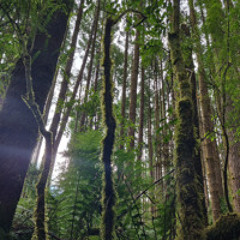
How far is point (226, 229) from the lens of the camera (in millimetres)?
1175

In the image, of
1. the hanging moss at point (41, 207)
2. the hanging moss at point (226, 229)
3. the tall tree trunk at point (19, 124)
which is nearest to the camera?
the hanging moss at point (226, 229)

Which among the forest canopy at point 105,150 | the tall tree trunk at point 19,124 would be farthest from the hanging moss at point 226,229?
the tall tree trunk at point 19,124

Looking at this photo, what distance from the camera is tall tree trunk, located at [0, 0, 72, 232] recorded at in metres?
1.91

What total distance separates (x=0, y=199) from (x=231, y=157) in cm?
548

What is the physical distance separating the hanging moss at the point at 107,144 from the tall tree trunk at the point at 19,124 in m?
0.72

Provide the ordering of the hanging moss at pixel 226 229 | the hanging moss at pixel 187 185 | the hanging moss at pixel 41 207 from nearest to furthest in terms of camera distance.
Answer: the hanging moss at pixel 226 229
the hanging moss at pixel 187 185
the hanging moss at pixel 41 207

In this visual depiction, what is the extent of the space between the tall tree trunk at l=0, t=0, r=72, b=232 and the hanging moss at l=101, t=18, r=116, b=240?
2.37ft

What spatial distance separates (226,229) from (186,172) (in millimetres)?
389

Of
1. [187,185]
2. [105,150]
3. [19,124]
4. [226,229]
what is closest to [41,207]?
[105,150]

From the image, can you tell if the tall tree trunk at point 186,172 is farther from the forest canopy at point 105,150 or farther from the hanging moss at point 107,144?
the hanging moss at point 107,144

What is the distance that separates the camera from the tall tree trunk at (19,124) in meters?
1.91

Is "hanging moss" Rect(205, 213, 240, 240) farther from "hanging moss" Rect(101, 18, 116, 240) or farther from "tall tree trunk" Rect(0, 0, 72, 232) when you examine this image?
"tall tree trunk" Rect(0, 0, 72, 232)

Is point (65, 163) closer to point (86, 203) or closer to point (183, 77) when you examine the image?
point (86, 203)

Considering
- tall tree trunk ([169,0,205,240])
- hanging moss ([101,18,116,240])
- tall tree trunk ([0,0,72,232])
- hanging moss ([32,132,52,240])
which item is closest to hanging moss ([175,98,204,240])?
tall tree trunk ([169,0,205,240])
